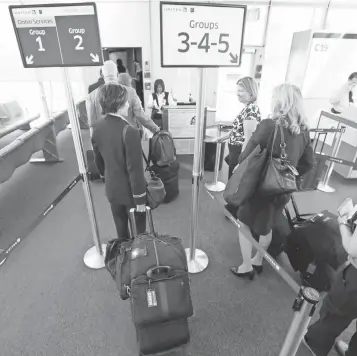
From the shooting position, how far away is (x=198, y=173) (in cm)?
228

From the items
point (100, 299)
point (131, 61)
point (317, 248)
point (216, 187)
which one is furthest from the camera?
point (131, 61)

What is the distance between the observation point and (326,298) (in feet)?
5.50

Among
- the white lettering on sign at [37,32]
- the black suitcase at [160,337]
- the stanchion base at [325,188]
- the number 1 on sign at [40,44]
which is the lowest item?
the stanchion base at [325,188]

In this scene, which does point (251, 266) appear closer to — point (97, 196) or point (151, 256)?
point (151, 256)

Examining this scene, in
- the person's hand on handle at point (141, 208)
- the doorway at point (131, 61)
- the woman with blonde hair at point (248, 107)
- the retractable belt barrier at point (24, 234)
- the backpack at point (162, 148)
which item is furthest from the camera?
the doorway at point (131, 61)

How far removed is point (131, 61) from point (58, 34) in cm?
741

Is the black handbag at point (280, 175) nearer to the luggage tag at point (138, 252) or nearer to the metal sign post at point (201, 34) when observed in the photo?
the metal sign post at point (201, 34)

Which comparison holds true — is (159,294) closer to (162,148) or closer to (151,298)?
(151,298)

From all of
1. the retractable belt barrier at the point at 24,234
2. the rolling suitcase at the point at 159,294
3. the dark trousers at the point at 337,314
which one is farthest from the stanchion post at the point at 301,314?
the retractable belt barrier at the point at 24,234

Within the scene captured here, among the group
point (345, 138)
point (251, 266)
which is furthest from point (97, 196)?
point (345, 138)

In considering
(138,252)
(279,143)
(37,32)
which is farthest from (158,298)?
(37,32)

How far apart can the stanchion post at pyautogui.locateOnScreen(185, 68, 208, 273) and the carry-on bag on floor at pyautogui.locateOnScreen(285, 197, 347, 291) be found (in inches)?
34.6

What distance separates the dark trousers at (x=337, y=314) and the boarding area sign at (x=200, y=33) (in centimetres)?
159

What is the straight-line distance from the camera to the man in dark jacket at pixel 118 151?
75.3 inches
